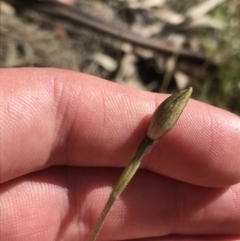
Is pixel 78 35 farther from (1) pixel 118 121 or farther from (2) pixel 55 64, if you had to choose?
(1) pixel 118 121

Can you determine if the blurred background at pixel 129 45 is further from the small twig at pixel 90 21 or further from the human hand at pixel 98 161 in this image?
the human hand at pixel 98 161

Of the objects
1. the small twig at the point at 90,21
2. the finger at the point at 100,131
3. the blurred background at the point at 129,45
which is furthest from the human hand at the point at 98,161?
the small twig at the point at 90,21

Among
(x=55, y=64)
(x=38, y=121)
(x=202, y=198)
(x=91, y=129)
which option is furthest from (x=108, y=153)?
(x=55, y=64)

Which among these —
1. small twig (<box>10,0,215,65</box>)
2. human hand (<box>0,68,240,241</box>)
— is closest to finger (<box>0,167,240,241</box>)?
human hand (<box>0,68,240,241</box>)

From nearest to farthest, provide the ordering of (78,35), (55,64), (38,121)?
(38,121) < (55,64) < (78,35)

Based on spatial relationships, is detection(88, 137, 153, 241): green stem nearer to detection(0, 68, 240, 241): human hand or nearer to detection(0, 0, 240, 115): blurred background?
detection(0, 68, 240, 241): human hand

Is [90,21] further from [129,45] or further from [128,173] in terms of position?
[128,173]

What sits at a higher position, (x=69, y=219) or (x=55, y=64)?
(x=55, y=64)
